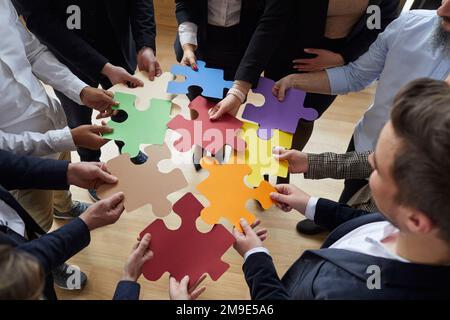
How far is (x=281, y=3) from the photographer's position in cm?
114

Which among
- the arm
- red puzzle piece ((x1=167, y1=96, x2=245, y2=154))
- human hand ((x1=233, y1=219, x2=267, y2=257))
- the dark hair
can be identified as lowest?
human hand ((x1=233, y1=219, x2=267, y2=257))

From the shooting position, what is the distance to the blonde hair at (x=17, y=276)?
557 millimetres

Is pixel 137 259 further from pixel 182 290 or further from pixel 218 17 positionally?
pixel 218 17

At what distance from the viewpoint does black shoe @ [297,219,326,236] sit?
1.74 meters

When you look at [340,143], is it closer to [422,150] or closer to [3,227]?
[422,150]

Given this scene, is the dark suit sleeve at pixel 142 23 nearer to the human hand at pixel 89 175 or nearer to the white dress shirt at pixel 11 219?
the human hand at pixel 89 175

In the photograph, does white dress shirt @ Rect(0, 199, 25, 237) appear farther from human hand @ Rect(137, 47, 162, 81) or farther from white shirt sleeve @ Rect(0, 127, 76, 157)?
human hand @ Rect(137, 47, 162, 81)

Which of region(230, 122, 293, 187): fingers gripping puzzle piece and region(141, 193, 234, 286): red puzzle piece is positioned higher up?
region(230, 122, 293, 187): fingers gripping puzzle piece

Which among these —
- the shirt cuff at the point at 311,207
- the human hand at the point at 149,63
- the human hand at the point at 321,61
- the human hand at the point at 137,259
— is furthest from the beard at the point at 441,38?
the human hand at the point at 137,259

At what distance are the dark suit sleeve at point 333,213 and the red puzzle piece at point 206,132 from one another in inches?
11.0

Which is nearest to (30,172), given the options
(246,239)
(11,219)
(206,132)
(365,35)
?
(11,219)

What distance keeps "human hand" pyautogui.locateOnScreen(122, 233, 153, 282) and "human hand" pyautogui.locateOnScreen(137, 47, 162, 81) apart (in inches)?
22.5

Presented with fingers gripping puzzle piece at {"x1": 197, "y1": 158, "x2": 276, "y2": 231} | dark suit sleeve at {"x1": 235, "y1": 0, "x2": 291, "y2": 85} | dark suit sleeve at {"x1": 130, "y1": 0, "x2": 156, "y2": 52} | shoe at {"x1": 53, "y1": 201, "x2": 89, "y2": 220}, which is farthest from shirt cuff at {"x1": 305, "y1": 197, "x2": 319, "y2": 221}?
shoe at {"x1": 53, "y1": 201, "x2": 89, "y2": 220}
